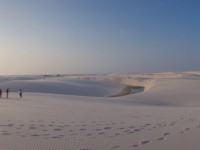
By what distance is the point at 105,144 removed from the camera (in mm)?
4137

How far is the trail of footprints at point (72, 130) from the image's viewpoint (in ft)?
15.1

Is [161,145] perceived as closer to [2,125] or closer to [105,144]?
[105,144]

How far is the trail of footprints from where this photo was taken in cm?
460

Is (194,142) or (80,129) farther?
(80,129)

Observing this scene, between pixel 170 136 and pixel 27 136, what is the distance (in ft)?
12.5

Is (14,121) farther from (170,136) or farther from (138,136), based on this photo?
(170,136)

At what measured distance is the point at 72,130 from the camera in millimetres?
5195

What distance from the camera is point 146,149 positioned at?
3.88m

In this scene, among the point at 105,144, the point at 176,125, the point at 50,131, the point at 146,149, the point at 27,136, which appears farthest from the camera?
the point at 176,125

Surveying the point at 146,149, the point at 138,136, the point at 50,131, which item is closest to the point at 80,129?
the point at 50,131

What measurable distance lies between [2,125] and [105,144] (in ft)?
11.3

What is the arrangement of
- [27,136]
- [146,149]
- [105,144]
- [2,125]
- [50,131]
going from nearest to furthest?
1. [146,149]
2. [105,144]
3. [27,136]
4. [50,131]
5. [2,125]

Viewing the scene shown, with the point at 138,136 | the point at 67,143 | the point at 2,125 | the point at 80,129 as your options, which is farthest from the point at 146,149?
the point at 2,125

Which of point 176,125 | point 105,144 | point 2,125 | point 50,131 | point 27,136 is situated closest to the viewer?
point 105,144
